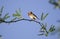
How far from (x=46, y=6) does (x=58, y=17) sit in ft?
0.52

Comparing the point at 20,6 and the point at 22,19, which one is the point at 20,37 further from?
the point at 20,6

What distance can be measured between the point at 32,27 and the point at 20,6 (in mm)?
244

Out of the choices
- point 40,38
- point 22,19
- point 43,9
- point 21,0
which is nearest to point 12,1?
point 21,0

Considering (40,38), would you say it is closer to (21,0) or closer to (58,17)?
(58,17)

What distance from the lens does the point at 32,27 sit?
1006 millimetres

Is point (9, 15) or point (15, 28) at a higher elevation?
point (9, 15)

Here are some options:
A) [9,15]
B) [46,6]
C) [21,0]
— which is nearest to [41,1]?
[46,6]

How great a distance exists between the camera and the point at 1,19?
1009 mm

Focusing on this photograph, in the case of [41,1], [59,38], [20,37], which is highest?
[41,1]

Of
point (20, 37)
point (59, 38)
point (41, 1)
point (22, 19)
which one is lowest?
point (59, 38)

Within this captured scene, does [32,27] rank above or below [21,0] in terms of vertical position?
below

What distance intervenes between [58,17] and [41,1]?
0.75 ft

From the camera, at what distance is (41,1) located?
1.00 meters

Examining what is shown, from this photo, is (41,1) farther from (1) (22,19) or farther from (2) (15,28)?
(2) (15,28)
